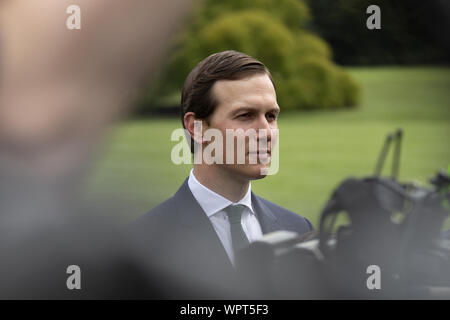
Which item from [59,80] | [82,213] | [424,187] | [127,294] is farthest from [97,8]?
[424,187]

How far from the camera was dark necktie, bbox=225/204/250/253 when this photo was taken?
60cm

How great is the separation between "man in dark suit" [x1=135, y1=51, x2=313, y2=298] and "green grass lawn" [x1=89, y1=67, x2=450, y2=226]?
0.10 ft

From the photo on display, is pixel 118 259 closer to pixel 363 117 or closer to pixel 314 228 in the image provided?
pixel 314 228

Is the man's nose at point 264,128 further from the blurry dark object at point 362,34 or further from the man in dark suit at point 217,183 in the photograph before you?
the blurry dark object at point 362,34

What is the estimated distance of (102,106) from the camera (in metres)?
0.35

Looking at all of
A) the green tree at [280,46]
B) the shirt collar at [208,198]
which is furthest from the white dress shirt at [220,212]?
the green tree at [280,46]

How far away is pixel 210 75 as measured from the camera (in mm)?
567

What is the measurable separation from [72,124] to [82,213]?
10 centimetres

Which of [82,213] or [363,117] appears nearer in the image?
[82,213]

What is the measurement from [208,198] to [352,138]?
23cm

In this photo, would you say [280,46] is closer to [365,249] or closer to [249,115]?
[249,115]

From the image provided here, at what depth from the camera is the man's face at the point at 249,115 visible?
21.5 inches

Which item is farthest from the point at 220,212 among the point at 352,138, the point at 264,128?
the point at 352,138

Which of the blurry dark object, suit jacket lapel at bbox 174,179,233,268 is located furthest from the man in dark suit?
the blurry dark object
